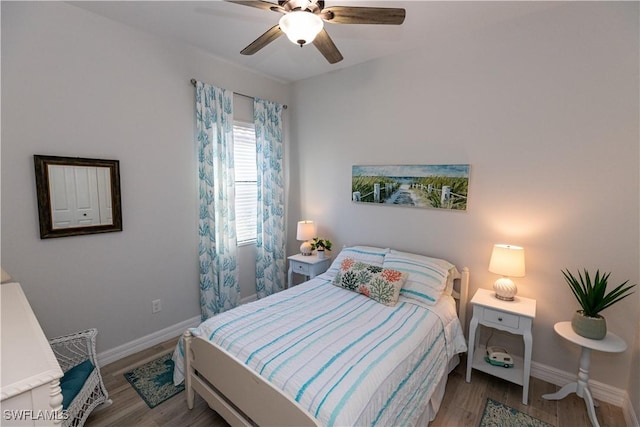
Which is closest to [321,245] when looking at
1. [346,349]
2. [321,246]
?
[321,246]

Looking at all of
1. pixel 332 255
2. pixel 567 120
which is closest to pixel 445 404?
pixel 332 255

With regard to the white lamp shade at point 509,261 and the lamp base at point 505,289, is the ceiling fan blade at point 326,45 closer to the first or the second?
the white lamp shade at point 509,261

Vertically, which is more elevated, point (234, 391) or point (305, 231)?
point (305, 231)

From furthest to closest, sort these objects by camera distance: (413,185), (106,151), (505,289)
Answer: (413,185) < (106,151) < (505,289)

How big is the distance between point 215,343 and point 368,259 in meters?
1.63

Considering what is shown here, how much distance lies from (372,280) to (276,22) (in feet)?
7.65

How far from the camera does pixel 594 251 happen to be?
2162mm

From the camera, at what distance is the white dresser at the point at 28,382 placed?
93 centimetres

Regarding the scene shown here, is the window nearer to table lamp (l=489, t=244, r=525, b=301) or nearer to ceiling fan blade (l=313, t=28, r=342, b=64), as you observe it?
ceiling fan blade (l=313, t=28, r=342, b=64)

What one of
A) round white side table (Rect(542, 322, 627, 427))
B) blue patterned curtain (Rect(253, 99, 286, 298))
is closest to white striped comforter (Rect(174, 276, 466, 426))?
round white side table (Rect(542, 322, 627, 427))

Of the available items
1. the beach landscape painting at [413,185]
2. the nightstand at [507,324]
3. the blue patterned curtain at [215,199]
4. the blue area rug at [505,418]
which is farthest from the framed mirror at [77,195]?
the blue area rug at [505,418]

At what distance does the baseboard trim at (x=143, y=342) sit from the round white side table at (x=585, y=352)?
324 cm

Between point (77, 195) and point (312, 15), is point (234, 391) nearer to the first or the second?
point (77, 195)

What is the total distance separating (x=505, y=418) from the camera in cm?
200
